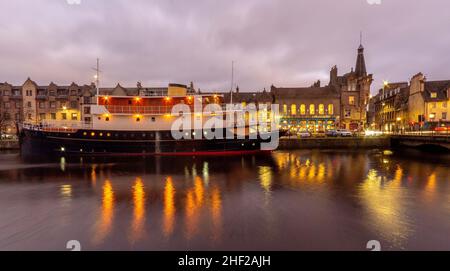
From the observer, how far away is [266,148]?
35.1 metres

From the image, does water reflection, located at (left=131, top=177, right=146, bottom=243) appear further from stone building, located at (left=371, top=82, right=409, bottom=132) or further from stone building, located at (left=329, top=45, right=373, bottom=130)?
stone building, located at (left=371, top=82, right=409, bottom=132)

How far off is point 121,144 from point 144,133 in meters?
3.47

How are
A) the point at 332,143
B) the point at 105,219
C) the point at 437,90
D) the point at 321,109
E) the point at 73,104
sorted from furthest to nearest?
1. the point at 321,109
2. the point at 73,104
3. the point at 437,90
4. the point at 332,143
5. the point at 105,219

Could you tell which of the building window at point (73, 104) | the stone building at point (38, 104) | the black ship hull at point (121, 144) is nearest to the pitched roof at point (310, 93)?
the black ship hull at point (121, 144)

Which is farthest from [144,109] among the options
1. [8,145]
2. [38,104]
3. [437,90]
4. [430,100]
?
[437,90]

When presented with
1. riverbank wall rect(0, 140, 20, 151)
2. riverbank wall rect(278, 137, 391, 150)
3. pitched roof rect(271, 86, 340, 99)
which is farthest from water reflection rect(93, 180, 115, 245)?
pitched roof rect(271, 86, 340, 99)

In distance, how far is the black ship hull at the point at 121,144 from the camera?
30.3 metres

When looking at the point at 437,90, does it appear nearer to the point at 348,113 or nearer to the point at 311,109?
the point at 348,113

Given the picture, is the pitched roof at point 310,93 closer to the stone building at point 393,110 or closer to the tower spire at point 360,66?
the tower spire at point 360,66

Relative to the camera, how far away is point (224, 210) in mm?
11055

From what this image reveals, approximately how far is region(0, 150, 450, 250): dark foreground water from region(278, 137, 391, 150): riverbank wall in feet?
72.9
